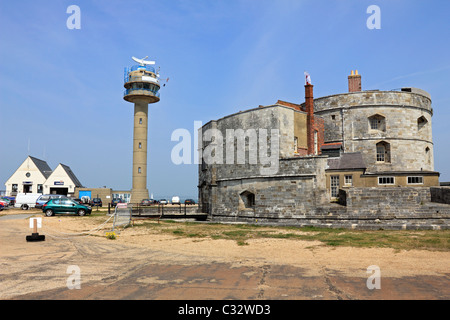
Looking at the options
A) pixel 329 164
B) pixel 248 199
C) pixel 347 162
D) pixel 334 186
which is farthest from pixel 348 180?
pixel 248 199

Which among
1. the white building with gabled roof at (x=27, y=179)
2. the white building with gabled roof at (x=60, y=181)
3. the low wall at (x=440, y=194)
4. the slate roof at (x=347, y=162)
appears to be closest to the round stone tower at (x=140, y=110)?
the white building with gabled roof at (x=60, y=181)

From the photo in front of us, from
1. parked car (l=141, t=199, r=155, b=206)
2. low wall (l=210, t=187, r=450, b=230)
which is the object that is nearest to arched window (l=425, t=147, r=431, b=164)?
low wall (l=210, t=187, r=450, b=230)

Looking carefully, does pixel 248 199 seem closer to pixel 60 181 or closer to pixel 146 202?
pixel 146 202

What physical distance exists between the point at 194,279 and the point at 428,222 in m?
18.6

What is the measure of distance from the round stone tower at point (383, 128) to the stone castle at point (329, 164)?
0.10 metres

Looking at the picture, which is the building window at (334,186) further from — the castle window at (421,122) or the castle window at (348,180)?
the castle window at (421,122)

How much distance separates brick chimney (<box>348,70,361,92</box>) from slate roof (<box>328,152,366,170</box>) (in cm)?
1069

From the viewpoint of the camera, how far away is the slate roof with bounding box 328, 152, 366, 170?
27.2 meters

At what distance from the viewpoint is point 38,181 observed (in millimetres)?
60156

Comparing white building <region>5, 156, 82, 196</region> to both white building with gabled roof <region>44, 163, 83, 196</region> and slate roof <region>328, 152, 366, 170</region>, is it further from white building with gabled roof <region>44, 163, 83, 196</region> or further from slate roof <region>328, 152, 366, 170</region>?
slate roof <region>328, 152, 366, 170</region>

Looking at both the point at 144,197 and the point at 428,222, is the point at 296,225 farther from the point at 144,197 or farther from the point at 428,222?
the point at 144,197

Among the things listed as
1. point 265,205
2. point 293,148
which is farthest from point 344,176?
point 265,205

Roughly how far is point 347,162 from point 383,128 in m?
9.39

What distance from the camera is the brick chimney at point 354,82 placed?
36.8 metres
